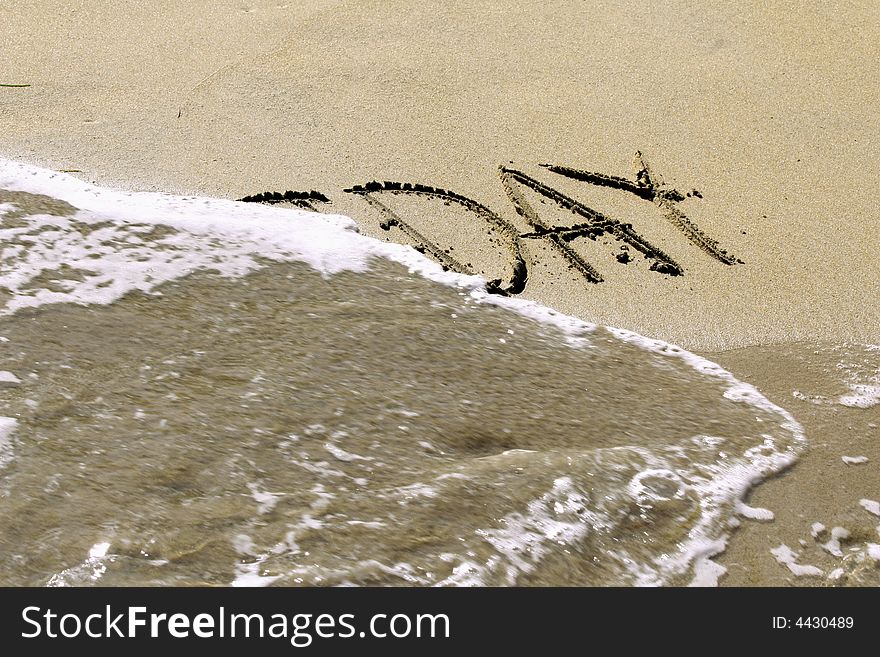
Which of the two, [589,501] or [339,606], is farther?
[589,501]

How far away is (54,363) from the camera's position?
198 centimetres

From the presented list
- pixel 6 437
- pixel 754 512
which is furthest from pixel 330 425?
pixel 754 512

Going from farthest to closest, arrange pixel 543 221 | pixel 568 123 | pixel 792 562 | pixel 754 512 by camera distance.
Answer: pixel 568 123, pixel 543 221, pixel 754 512, pixel 792 562

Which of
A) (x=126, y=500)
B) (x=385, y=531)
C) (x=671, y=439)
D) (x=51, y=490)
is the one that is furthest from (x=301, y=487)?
(x=671, y=439)

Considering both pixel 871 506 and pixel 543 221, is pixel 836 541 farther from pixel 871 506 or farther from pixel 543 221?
pixel 543 221

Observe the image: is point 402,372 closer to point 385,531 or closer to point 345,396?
point 345,396

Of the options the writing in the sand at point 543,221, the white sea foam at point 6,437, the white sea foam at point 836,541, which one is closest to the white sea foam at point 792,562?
the white sea foam at point 836,541

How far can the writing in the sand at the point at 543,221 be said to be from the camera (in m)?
2.55

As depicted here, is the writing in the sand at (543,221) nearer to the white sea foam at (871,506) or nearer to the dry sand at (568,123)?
the dry sand at (568,123)

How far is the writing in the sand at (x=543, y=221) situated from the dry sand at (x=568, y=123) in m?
0.03

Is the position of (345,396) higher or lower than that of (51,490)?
higher

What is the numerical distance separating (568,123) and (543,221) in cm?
64

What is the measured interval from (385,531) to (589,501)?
0.42 metres

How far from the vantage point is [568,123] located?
10.5 feet
